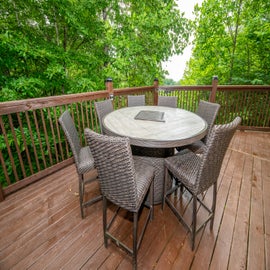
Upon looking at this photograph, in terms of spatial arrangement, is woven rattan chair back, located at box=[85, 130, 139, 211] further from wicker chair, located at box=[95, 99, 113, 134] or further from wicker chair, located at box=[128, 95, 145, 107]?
wicker chair, located at box=[128, 95, 145, 107]

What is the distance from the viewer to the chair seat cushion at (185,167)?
1.39 m

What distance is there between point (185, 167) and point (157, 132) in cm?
43

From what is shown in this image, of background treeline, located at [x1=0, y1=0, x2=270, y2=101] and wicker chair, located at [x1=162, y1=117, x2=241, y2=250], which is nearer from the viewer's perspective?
wicker chair, located at [x1=162, y1=117, x2=241, y2=250]

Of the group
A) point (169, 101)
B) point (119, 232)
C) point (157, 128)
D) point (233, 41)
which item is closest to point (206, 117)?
point (169, 101)

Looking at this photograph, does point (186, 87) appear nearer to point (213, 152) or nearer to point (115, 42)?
point (115, 42)

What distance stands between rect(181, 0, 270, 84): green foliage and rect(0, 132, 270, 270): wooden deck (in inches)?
178

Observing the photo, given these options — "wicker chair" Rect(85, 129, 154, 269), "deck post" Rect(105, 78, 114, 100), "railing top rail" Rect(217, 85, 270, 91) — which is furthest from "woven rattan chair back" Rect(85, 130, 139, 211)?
"railing top rail" Rect(217, 85, 270, 91)

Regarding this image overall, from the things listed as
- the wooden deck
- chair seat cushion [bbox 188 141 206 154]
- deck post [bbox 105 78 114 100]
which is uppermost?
deck post [bbox 105 78 114 100]

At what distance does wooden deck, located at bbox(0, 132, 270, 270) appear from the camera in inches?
51.8

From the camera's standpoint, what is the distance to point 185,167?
60.4 inches

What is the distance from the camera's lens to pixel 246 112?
4133mm

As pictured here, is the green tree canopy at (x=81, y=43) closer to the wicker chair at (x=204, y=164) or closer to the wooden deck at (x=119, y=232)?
the wooden deck at (x=119, y=232)

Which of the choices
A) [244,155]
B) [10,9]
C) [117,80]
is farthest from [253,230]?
[10,9]

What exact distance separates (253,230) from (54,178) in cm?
251
